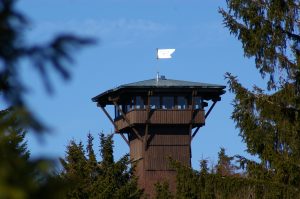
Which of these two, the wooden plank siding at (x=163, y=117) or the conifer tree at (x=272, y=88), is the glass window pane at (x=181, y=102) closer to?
the wooden plank siding at (x=163, y=117)

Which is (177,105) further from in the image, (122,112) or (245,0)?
(245,0)

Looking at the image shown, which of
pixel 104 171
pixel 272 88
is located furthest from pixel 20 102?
pixel 104 171

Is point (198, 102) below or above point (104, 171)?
above

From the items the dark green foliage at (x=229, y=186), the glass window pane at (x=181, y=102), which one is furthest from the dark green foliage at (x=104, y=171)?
the glass window pane at (x=181, y=102)

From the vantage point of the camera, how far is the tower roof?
6106 centimetres

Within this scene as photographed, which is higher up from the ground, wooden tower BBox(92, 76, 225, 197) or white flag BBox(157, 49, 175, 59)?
white flag BBox(157, 49, 175, 59)

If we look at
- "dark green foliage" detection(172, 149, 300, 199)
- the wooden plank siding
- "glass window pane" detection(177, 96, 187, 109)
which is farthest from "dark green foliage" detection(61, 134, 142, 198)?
"glass window pane" detection(177, 96, 187, 109)

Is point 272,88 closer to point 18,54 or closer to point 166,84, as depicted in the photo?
point 18,54

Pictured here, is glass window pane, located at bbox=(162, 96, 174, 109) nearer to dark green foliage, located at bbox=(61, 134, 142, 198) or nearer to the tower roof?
the tower roof

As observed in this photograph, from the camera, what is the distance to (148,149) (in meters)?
59.8

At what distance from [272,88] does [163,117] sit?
37705 millimetres

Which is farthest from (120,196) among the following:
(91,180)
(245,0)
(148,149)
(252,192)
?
(148,149)

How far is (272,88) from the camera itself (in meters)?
22.5

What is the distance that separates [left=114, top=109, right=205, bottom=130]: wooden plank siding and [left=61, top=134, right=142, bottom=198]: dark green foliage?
80.6ft
